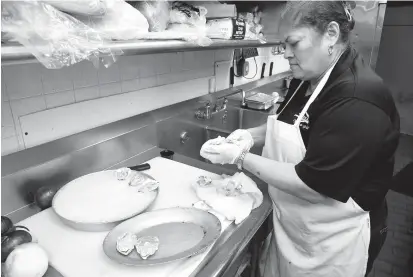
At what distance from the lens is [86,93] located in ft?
3.90

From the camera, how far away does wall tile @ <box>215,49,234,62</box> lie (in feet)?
6.45

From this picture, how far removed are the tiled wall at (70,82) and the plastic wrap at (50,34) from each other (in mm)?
387

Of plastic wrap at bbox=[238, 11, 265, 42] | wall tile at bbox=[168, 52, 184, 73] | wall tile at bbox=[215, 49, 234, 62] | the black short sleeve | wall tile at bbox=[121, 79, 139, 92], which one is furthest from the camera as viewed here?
wall tile at bbox=[215, 49, 234, 62]

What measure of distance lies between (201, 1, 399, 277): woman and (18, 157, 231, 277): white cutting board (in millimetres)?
207

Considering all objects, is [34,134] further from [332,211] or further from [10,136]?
[332,211]

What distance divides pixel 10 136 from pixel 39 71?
0.24 metres

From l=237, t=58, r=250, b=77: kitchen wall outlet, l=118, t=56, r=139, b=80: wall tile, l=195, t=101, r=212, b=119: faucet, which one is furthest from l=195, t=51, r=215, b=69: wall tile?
l=118, t=56, r=139, b=80: wall tile

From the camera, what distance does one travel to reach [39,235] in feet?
2.75

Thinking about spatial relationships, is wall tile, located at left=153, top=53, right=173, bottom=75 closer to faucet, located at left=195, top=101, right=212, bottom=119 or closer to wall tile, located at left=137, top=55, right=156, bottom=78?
wall tile, located at left=137, top=55, right=156, bottom=78

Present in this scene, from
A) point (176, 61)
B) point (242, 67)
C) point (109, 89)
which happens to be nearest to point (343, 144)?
point (109, 89)

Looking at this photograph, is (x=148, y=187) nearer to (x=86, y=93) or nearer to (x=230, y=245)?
(x=230, y=245)

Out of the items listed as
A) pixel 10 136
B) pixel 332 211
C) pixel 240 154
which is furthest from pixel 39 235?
pixel 332 211

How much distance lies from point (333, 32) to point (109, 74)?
0.90m

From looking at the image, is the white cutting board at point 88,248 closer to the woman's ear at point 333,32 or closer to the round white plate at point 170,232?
the round white plate at point 170,232
